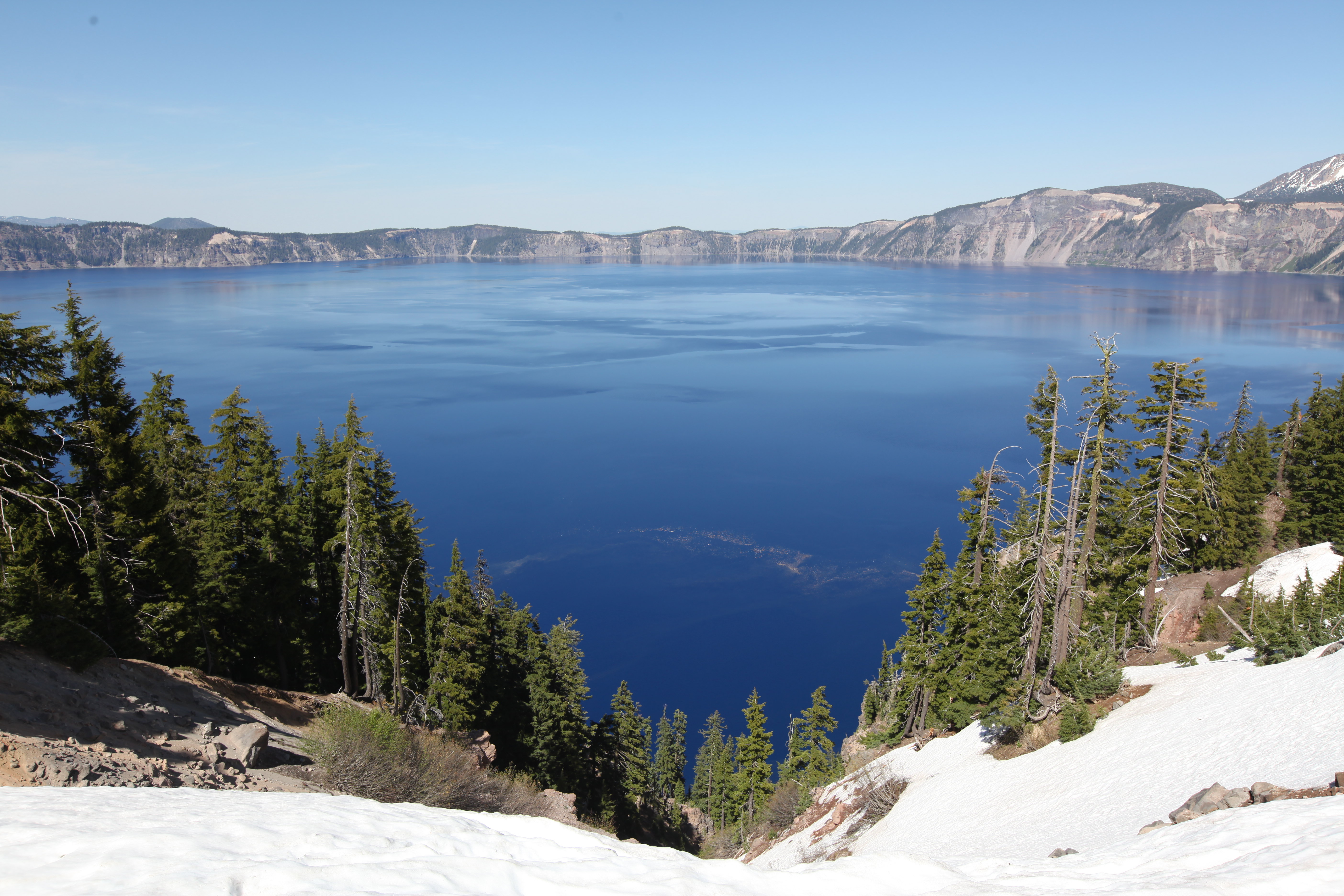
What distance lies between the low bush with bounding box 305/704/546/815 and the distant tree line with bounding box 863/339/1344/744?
1279 centimetres

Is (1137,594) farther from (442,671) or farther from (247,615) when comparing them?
(247,615)

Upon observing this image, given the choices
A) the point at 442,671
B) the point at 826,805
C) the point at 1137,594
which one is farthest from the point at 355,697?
the point at 1137,594

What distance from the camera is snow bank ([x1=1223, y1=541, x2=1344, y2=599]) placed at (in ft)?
98.0

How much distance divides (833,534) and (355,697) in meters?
35.2

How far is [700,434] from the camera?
73.4m

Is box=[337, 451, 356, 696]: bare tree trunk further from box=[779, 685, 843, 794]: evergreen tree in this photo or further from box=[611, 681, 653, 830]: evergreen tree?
box=[779, 685, 843, 794]: evergreen tree

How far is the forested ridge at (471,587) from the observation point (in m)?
17.7

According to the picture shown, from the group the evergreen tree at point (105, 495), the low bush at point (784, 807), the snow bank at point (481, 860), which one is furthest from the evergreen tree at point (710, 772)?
the snow bank at point (481, 860)

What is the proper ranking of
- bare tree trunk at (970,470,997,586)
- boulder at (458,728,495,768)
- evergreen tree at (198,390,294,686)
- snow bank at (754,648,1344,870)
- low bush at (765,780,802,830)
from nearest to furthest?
snow bank at (754,648,1344,870)
boulder at (458,728,495,768)
evergreen tree at (198,390,294,686)
bare tree trunk at (970,470,997,586)
low bush at (765,780,802,830)

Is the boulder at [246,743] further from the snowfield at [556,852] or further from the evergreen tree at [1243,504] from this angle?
the evergreen tree at [1243,504]

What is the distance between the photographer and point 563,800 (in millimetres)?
21125

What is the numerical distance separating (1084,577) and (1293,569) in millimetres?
15607

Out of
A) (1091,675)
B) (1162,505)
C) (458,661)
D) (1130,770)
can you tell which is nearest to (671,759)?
(458,661)

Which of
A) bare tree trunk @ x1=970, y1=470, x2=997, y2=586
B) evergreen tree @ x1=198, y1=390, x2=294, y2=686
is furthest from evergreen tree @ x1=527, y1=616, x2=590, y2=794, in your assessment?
bare tree trunk @ x1=970, y1=470, x2=997, y2=586
